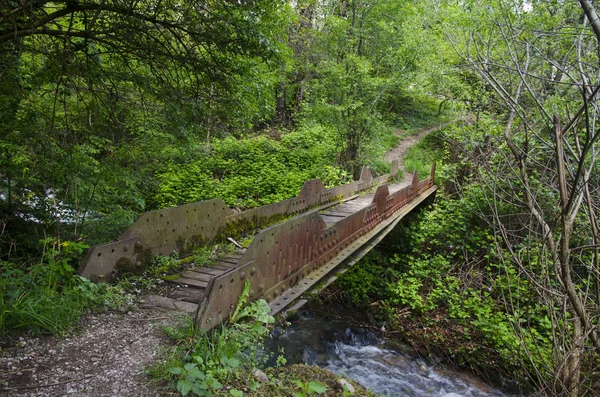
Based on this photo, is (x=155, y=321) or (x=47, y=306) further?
(x=155, y=321)

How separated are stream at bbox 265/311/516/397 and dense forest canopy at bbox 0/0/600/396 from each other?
4.10ft

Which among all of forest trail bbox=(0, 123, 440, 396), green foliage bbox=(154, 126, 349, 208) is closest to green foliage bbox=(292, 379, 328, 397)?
forest trail bbox=(0, 123, 440, 396)

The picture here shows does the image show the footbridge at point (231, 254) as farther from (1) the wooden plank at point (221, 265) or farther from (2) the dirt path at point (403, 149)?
(2) the dirt path at point (403, 149)

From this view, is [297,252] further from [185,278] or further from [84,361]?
[84,361]

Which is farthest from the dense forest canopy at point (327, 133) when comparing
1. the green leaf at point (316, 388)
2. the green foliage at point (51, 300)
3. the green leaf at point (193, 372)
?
the green leaf at point (316, 388)

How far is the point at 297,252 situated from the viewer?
4004 mm

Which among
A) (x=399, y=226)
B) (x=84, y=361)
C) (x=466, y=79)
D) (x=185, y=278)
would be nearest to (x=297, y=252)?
(x=185, y=278)

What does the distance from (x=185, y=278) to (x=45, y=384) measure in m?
1.76

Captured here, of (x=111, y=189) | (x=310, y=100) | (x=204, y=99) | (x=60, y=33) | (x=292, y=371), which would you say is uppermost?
(x=310, y=100)

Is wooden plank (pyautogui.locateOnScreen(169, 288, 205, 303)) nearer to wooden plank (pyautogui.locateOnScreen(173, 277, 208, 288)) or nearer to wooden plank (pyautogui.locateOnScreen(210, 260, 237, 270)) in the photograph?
wooden plank (pyautogui.locateOnScreen(173, 277, 208, 288))

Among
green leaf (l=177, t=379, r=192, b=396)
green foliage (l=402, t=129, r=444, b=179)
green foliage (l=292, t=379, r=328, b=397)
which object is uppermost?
green foliage (l=402, t=129, r=444, b=179)

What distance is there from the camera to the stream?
6.41 meters

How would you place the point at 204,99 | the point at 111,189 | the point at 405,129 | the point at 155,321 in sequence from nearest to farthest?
1. the point at 155,321
2. the point at 204,99
3. the point at 111,189
4. the point at 405,129

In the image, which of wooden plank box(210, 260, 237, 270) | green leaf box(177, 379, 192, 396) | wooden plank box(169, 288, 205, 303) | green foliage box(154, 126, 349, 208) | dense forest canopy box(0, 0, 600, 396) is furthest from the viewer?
green foliage box(154, 126, 349, 208)
